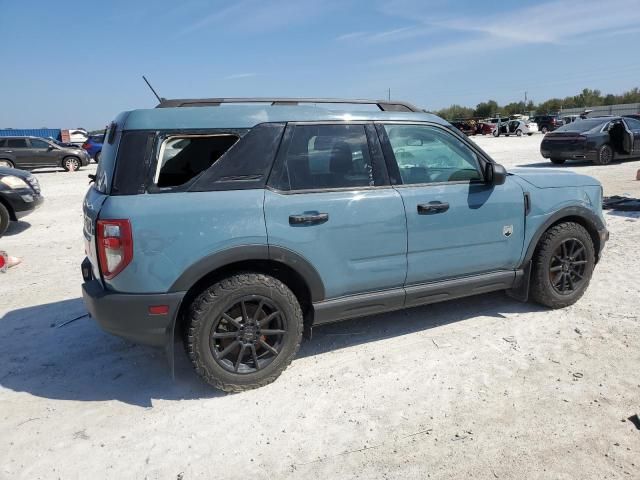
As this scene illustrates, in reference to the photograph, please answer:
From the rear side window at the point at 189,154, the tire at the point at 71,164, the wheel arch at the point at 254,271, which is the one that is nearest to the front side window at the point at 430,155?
the wheel arch at the point at 254,271

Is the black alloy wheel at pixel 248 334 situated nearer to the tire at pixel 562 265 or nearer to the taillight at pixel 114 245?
the taillight at pixel 114 245

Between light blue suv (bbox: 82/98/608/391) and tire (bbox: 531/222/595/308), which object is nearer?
light blue suv (bbox: 82/98/608/391)

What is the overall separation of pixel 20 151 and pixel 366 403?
812 inches

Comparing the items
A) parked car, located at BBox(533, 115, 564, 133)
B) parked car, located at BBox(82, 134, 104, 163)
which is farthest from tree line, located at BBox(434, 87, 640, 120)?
parked car, located at BBox(82, 134, 104, 163)

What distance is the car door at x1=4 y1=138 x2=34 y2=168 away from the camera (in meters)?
19.2

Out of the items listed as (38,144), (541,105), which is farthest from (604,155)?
(541,105)

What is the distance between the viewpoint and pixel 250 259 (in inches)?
127

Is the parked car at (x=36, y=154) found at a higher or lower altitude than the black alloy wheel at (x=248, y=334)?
higher

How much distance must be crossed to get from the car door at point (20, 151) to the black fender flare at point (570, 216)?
2048 cm

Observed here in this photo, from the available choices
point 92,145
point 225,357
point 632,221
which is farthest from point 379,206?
point 92,145

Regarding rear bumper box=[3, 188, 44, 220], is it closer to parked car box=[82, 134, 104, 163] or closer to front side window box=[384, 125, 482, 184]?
front side window box=[384, 125, 482, 184]

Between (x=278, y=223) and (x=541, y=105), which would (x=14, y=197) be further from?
(x=541, y=105)

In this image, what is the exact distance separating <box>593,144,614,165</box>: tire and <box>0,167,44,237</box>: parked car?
15.1 metres

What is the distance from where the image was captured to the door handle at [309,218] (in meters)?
3.31
